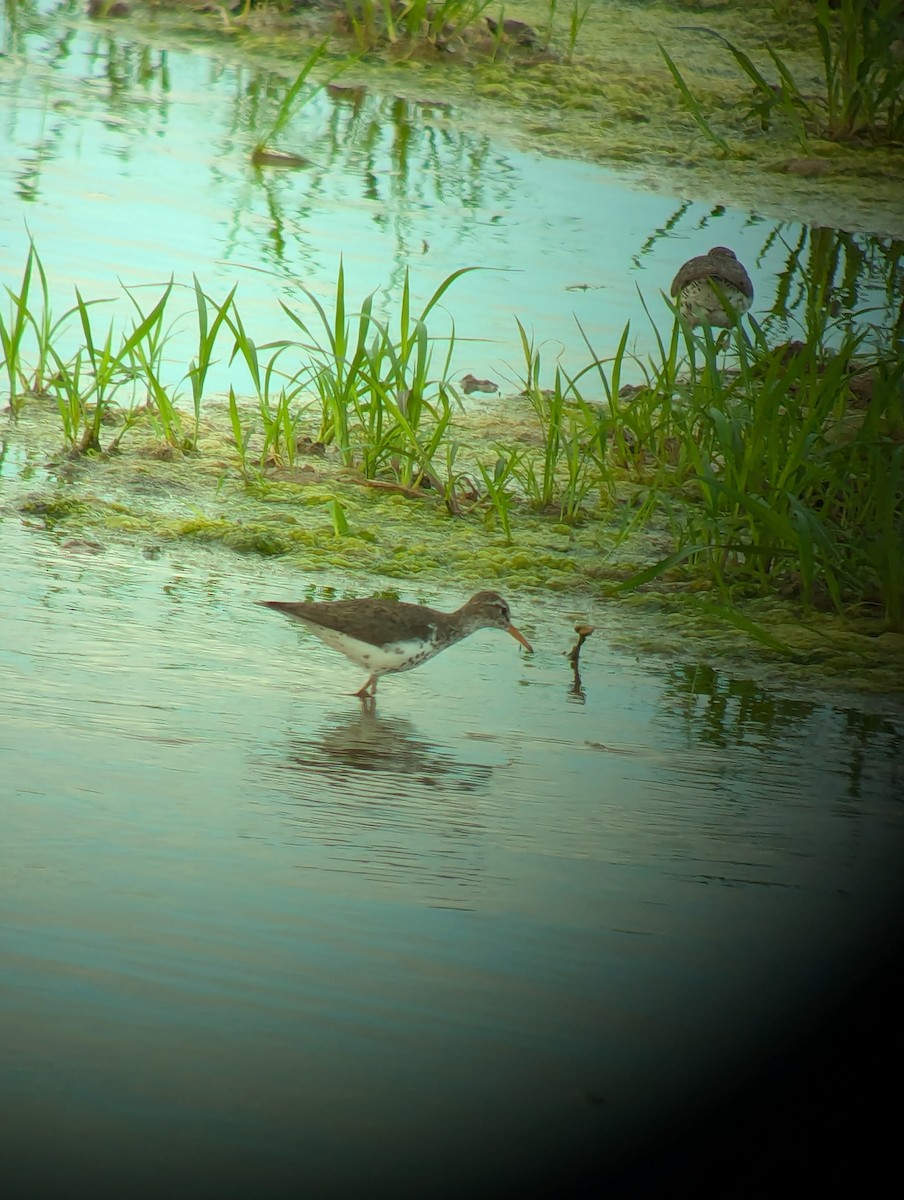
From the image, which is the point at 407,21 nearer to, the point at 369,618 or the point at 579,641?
the point at 579,641

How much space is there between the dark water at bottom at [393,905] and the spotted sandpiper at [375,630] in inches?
5.4

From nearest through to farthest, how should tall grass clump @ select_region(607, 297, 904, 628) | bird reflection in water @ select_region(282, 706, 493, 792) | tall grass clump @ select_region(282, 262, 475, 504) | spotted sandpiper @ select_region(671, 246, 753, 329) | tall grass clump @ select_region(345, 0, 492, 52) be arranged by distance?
1. bird reflection in water @ select_region(282, 706, 493, 792)
2. tall grass clump @ select_region(607, 297, 904, 628)
3. tall grass clump @ select_region(282, 262, 475, 504)
4. spotted sandpiper @ select_region(671, 246, 753, 329)
5. tall grass clump @ select_region(345, 0, 492, 52)

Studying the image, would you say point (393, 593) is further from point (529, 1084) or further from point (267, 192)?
point (267, 192)

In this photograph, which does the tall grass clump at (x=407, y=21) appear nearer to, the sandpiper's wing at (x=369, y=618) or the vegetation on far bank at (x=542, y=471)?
the vegetation on far bank at (x=542, y=471)

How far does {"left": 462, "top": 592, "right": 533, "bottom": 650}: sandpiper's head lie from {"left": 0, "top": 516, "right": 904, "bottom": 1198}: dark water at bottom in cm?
16

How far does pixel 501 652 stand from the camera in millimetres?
4461

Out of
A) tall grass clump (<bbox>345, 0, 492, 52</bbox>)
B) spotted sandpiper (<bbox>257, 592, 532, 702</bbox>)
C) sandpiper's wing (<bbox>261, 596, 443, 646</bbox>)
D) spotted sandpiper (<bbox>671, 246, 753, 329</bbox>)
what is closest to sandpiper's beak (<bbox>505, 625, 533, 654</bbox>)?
spotted sandpiper (<bbox>257, 592, 532, 702</bbox>)

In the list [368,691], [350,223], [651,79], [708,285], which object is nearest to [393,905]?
[368,691]

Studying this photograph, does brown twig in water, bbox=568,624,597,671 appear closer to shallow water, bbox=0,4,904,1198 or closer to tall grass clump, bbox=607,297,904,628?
shallow water, bbox=0,4,904,1198

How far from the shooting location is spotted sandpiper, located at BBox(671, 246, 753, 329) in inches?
256

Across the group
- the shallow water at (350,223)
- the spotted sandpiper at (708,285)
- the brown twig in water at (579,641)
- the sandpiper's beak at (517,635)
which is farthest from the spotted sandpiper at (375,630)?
the spotted sandpiper at (708,285)

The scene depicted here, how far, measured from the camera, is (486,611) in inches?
164

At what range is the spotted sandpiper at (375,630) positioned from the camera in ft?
12.3

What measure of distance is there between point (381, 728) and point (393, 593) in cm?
118
